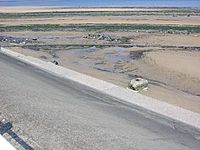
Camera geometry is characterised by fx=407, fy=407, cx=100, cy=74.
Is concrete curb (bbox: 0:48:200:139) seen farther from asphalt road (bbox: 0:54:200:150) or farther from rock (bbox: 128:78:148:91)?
rock (bbox: 128:78:148:91)

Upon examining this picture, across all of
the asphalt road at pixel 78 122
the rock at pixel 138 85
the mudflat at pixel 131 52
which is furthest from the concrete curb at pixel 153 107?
the mudflat at pixel 131 52

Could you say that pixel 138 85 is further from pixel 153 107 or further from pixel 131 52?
pixel 131 52

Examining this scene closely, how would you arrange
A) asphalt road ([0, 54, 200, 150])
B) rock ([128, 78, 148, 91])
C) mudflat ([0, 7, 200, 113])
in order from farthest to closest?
mudflat ([0, 7, 200, 113]), rock ([128, 78, 148, 91]), asphalt road ([0, 54, 200, 150])

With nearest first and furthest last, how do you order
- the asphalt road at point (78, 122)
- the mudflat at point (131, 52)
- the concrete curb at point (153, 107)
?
the asphalt road at point (78, 122) < the concrete curb at point (153, 107) < the mudflat at point (131, 52)

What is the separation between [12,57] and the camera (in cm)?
1947

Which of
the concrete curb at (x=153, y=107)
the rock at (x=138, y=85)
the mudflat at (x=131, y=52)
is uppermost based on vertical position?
the concrete curb at (x=153, y=107)

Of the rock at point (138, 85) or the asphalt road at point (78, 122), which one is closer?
the asphalt road at point (78, 122)

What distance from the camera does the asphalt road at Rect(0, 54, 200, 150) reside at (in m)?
7.63

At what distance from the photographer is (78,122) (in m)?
8.80

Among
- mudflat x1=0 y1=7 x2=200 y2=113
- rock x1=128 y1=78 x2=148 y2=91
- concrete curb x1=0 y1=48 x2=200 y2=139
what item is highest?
concrete curb x1=0 y1=48 x2=200 y2=139

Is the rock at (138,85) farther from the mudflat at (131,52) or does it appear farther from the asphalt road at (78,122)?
the asphalt road at (78,122)

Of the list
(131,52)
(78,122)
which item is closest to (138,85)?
(78,122)

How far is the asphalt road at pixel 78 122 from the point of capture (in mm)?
7633

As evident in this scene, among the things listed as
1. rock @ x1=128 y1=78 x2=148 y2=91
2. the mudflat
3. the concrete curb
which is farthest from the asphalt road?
the mudflat
